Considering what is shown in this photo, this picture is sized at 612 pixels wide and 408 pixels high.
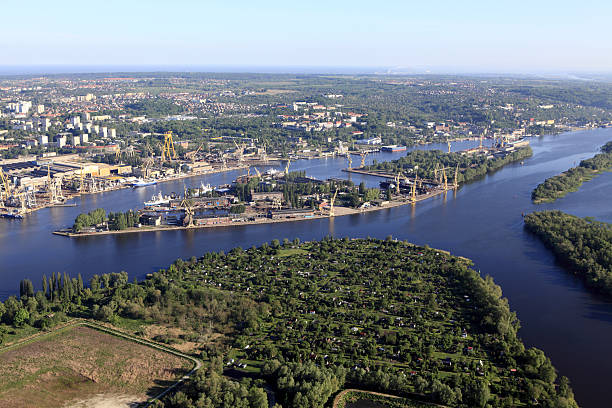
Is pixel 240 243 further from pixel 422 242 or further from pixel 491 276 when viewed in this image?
pixel 491 276

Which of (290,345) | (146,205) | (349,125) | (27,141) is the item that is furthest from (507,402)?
(349,125)

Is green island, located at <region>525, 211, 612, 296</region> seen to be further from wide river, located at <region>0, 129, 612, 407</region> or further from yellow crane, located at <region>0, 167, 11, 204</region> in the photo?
yellow crane, located at <region>0, 167, 11, 204</region>

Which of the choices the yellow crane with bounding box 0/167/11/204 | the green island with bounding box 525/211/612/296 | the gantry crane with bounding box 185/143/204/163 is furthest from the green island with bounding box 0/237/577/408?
the gantry crane with bounding box 185/143/204/163

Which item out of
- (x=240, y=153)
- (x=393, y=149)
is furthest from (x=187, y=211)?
(x=393, y=149)

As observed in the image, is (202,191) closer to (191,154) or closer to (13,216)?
(13,216)

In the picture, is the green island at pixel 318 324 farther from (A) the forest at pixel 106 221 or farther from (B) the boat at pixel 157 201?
(B) the boat at pixel 157 201
